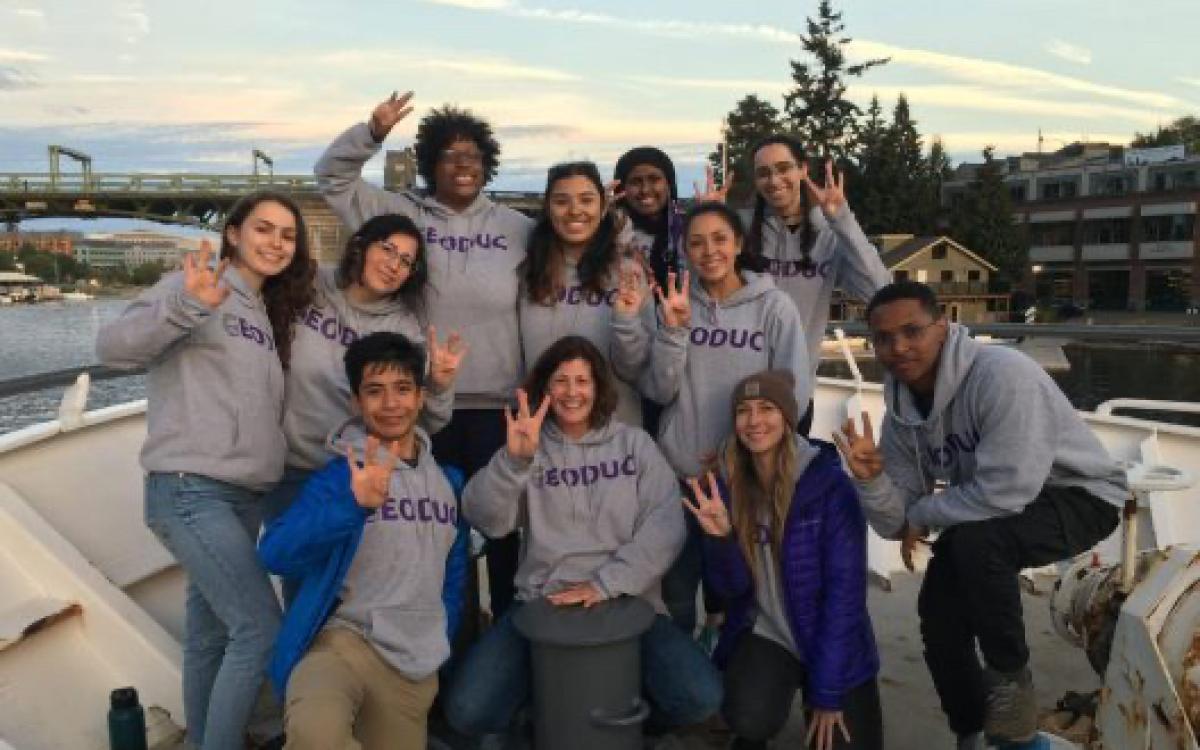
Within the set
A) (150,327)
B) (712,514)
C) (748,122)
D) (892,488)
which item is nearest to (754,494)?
(712,514)

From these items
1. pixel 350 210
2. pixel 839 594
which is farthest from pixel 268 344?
pixel 839 594

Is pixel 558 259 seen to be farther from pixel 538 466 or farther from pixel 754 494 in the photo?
pixel 754 494

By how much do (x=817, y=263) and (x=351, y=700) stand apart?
2.45m

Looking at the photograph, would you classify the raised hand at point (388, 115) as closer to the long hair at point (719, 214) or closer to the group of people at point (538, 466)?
the group of people at point (538, 466)

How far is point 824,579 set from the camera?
10.3 feet

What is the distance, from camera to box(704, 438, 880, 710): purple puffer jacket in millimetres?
3076

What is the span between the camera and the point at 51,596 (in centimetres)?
365

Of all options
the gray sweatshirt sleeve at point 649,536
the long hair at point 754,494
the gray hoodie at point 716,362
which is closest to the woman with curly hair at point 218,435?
the gray sweatshirt sleeve at point 649,536

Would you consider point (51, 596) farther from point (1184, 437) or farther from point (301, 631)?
point (1184, 437)

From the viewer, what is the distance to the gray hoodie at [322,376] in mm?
3256

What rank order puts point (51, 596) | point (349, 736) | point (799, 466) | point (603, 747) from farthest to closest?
1. point (51, 596)
2. point (799, 466)
3. point (603, 747)
4. point (349, 736)

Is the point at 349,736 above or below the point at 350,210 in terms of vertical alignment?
below

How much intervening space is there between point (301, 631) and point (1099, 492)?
2331mm

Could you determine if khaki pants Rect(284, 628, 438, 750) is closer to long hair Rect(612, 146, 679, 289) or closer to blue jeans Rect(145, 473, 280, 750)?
blue jeans Rect(145, 473, 280, 750)
